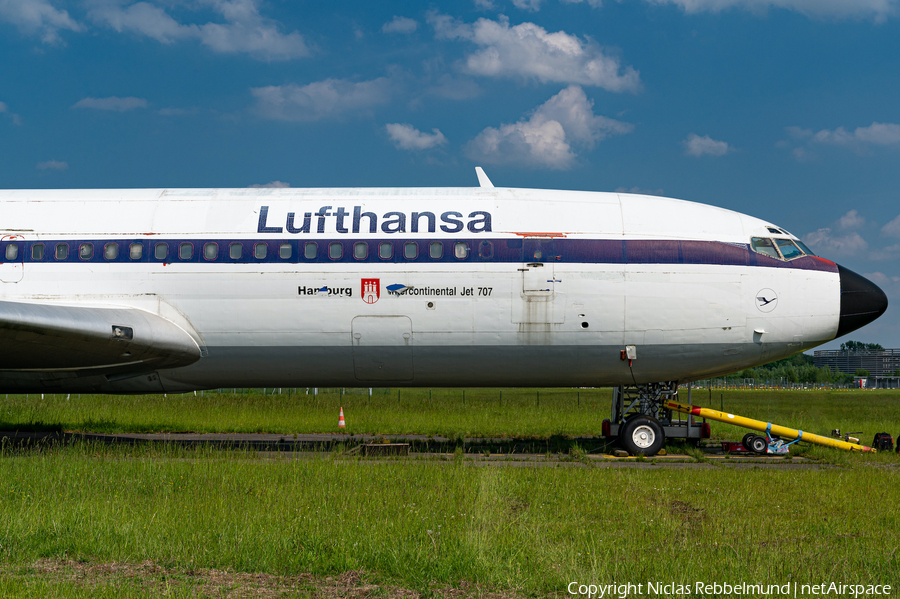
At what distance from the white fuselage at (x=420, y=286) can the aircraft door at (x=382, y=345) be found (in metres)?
0.03

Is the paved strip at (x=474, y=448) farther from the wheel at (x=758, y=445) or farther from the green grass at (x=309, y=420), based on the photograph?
Result: the green grass at (x=309, y=420)

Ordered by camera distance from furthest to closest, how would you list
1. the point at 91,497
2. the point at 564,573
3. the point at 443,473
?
1. the point at 443,473
2. the point at 91,497
3. the point at 564,573

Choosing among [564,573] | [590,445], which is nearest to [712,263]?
[590,445]

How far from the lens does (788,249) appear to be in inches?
551

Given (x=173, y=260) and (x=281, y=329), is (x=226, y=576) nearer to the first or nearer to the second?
(x=281, y=329)

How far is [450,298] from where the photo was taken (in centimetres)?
1334

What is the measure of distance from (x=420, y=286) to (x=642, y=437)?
18.7 feet

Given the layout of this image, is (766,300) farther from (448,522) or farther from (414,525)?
(414,525)

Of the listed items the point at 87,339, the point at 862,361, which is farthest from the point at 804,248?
the point at 862,361

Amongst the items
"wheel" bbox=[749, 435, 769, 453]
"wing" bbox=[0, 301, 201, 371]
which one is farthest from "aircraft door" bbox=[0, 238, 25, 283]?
"wheel" bbox=[749, 435, 769, 453]

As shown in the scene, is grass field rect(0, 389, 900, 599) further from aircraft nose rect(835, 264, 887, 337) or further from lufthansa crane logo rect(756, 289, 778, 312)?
lufthansa crane logo rect(756, 289, 778, 312)

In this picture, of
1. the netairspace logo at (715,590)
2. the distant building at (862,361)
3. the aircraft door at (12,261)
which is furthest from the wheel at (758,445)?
the distant building at (862,361)

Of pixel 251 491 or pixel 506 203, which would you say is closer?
pixel 251 491

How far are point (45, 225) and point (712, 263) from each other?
45.3 ft
